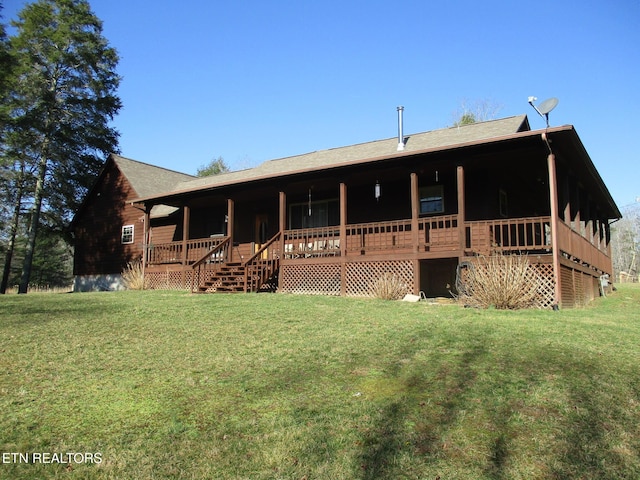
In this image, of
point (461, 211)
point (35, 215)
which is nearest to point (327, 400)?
point (461, 211)

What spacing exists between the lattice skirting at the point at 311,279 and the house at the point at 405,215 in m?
0.04

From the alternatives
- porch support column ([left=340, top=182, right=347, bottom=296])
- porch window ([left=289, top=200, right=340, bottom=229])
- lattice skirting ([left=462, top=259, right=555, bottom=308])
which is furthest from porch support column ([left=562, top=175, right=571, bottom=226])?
porch window ([left=289, top=200, right=340, bottom=229])

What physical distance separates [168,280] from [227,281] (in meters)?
4.96

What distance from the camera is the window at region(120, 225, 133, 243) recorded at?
2498 centimetres

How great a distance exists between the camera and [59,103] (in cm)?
2775

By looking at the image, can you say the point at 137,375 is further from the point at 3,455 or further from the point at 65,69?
the point at 65,69

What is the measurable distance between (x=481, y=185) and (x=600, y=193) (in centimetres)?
655

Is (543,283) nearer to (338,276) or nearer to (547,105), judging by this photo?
(547,105)

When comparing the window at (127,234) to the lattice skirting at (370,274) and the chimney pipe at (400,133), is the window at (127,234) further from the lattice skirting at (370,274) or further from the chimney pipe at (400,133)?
the chimney pipe at (400,133)

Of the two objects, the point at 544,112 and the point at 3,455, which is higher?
the point at 544,112

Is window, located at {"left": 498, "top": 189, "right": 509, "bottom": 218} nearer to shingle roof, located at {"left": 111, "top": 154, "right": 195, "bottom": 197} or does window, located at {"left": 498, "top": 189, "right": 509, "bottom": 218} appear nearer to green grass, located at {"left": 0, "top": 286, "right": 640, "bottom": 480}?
green grass, located at {"left": 0, "top": 286, "right": 640, "bottom": 480}

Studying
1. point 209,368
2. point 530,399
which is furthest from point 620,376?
point 209,368

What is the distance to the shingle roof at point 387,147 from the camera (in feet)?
48.5

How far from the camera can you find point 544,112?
1198 centimetres
